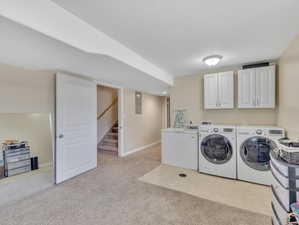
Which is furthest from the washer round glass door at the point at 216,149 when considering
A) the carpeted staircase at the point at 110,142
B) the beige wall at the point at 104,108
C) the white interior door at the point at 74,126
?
the beige wall at the point at 104,108

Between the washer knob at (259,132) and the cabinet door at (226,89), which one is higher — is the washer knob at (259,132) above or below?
below

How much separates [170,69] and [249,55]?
1.63 meters

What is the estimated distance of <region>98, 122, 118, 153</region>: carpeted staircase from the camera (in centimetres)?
499

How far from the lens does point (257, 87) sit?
3039 millimetres

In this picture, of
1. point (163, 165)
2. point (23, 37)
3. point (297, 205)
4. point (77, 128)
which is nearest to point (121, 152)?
point (163, 165)

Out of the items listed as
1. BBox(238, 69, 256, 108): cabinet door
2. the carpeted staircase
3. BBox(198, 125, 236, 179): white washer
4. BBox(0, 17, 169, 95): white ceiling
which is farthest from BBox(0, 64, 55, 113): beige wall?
BBox(238, 69, 256, 108): cabinet door

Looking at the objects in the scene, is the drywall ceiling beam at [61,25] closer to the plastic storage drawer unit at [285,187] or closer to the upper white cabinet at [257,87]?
the plastic storage drawer unit at [285,187]

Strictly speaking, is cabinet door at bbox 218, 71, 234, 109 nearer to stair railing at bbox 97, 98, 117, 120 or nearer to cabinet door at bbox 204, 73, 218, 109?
cabinet door at bbox 204, 73, 218, 109

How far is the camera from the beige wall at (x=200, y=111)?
328 centimetres

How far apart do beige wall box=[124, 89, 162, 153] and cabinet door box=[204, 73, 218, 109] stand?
2.40 m

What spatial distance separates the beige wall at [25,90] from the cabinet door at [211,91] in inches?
133

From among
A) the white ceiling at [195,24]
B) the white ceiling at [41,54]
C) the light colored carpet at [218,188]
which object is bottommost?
the light colored carpet at [218,188]

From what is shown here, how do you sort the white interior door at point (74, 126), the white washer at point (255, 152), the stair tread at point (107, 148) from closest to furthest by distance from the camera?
the white washer at point (255, 152), the white interior door at point (74, 126), the stair tread at point (107, 148)

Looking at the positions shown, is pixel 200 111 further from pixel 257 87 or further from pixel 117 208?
pixel 117 208
